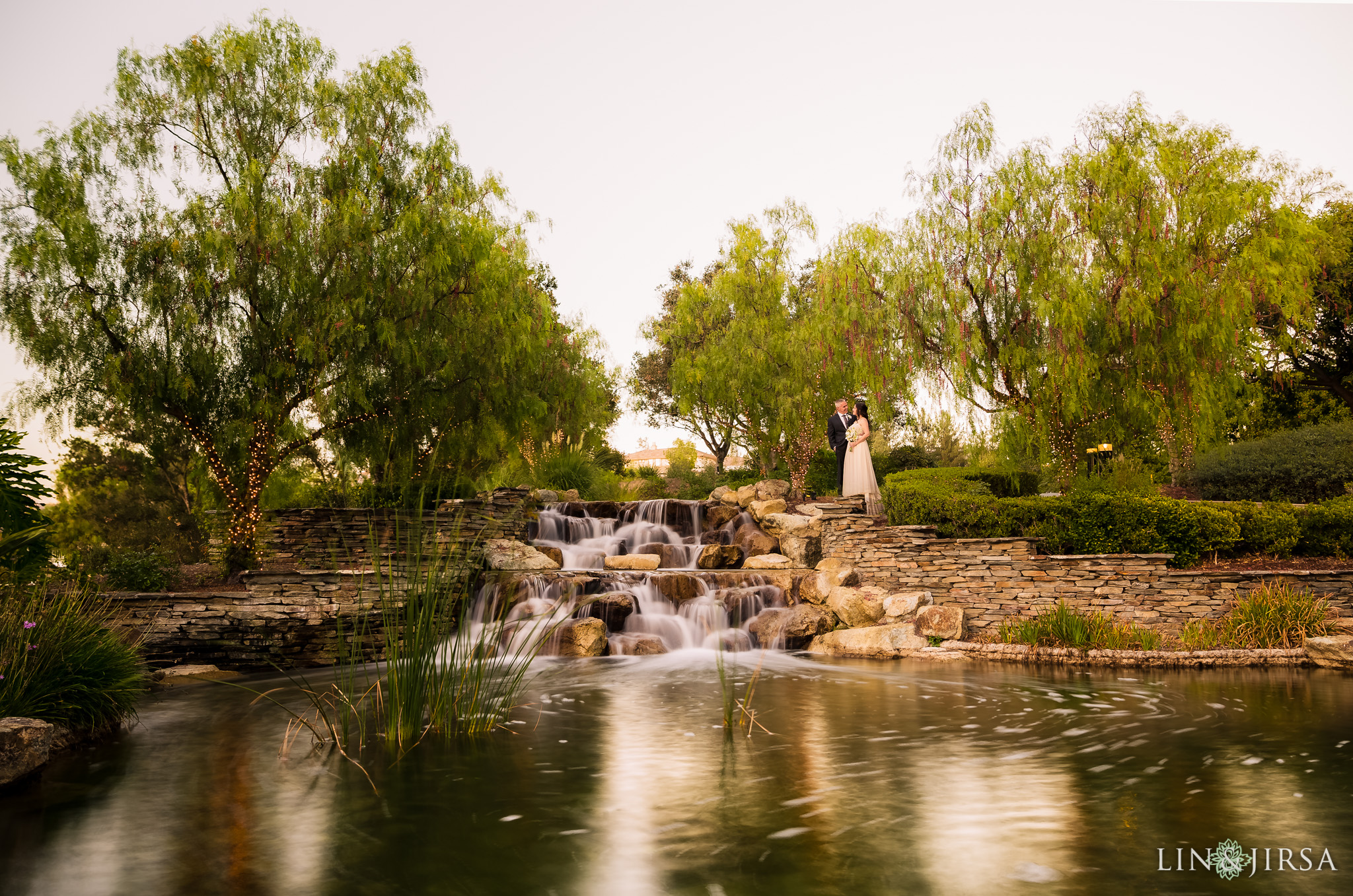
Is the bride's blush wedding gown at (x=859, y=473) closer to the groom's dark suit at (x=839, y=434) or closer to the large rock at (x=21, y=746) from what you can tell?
the groom's dark suit at (x=839, y=434)

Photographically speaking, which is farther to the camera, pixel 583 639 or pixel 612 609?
pixel 612 609

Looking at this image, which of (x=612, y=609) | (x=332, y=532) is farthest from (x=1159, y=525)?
(x=332, y=532)

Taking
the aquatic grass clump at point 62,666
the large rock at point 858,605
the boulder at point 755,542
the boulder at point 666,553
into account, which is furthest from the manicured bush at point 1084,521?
the aquatic grass clump at point 62,666

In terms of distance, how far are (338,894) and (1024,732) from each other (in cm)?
526

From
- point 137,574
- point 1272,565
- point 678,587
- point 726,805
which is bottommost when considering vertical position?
point 726,805

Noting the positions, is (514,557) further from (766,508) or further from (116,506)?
(116,506)

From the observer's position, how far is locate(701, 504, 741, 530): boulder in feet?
60.6

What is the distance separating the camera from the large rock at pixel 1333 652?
31.1 feet

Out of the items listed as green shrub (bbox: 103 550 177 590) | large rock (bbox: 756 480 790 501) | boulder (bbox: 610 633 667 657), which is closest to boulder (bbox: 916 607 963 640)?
boulder (bbox: 610 633 667 657)

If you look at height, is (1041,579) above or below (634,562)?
below

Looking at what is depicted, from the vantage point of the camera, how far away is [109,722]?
6.82 meters

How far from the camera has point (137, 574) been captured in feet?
41.7

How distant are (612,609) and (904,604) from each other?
14.7 ft

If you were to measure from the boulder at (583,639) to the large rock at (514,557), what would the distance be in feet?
9.48
